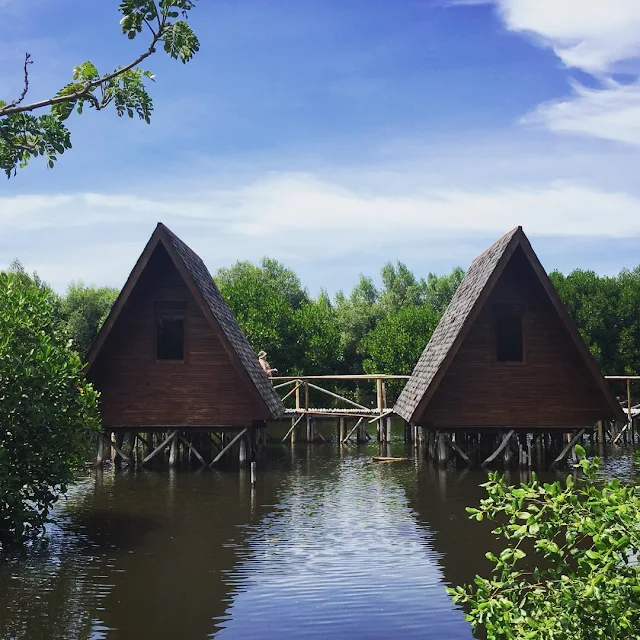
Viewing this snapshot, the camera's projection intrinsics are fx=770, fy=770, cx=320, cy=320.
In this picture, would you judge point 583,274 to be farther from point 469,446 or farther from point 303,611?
point 303,611

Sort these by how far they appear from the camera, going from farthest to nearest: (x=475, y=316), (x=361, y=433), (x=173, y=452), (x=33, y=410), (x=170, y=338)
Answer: (x=361, y=433) → (x=170, y=338) → (x=173, y=452) → (x=475, y=316) → (x=33, y=410)

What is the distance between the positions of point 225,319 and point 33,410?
1162 centimetres

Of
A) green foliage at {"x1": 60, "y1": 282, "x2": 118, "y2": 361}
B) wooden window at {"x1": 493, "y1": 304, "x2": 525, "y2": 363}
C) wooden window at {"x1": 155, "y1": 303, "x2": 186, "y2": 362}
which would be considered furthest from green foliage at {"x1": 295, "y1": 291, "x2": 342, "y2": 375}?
wooden window at {"x1": 155, "y1": 303, "x2": 186, "y2": 362}

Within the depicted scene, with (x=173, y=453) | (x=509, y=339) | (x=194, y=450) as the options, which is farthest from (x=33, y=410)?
(x=509, y=339)

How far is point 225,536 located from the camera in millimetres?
12820

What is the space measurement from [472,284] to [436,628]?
50.8 feet

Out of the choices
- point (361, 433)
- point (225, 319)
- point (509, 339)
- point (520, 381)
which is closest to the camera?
point (520, 381)

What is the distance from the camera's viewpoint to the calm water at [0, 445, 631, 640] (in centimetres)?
841

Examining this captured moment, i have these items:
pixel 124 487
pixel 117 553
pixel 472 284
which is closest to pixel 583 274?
pixel 472 284

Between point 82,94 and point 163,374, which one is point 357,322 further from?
point 82,94

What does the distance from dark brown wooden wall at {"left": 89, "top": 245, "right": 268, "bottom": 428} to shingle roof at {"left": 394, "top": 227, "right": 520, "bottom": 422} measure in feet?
15.2

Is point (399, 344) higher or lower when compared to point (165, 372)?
higher

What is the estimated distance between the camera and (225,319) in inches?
898

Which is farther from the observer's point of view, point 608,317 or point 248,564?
point 608,317
